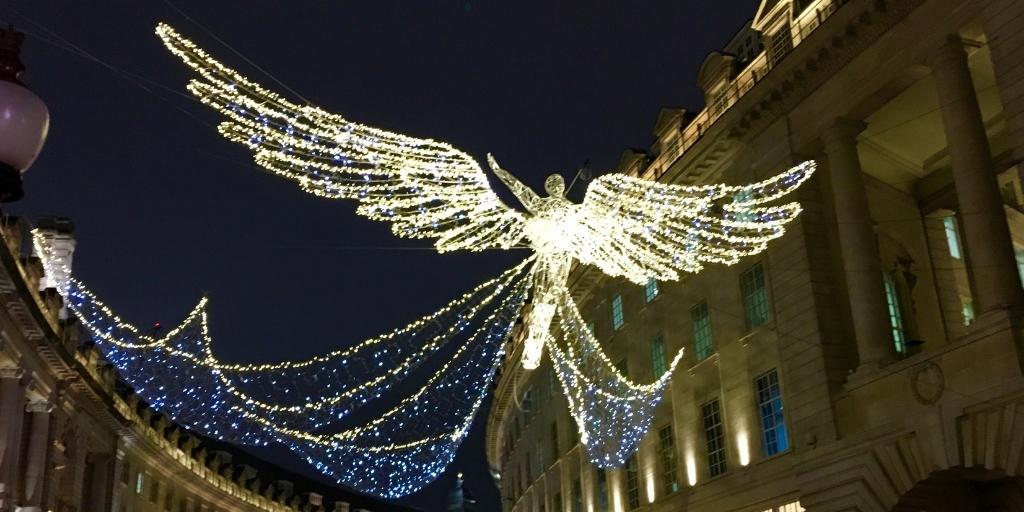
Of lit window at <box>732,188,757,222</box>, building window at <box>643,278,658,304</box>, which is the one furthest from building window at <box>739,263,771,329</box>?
building window at <box>643,278,658,304</box>

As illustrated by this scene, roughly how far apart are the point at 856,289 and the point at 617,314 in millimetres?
14169

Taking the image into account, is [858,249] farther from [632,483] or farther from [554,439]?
[554,439]

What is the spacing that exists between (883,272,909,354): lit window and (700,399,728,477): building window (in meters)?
5.43

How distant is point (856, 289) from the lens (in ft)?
77.2

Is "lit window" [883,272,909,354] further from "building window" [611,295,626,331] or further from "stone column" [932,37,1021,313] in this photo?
"building window" [611,295,626,331]

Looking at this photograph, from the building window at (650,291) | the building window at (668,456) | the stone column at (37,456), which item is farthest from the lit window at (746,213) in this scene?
the stone column at (37,456)

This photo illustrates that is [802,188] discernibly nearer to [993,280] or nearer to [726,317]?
[726,317]

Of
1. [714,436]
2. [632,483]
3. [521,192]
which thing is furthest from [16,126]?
[632,483]

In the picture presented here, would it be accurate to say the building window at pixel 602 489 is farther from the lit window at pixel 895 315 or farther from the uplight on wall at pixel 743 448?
the lit window at pixel 895 315

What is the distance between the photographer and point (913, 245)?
28.0m

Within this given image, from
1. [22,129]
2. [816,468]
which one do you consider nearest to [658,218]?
[816,468]

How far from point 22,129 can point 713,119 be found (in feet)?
90.5

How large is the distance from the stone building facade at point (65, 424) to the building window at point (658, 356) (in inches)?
783

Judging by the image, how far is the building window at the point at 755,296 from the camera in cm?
2695
